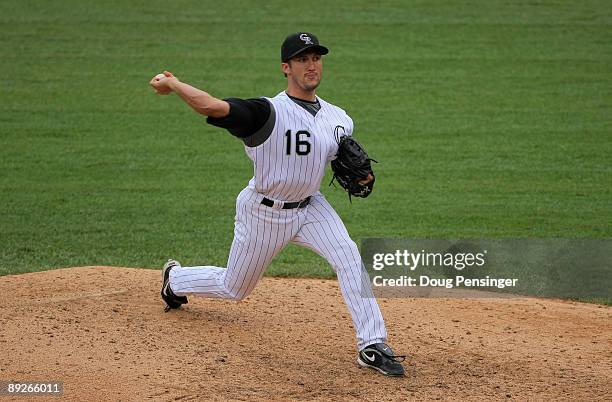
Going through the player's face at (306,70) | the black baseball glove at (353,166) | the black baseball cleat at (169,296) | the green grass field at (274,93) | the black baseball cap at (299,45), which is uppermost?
the green grass field at (274,93)

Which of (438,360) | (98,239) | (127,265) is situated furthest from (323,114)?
(98,239)

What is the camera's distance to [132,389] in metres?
5.11

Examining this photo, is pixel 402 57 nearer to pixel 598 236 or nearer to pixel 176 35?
pixel 176 35

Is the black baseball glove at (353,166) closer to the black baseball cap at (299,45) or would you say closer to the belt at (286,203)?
the belt at (286,203)

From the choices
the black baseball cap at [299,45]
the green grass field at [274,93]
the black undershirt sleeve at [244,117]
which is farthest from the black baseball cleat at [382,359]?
the green grass field at [274,93]

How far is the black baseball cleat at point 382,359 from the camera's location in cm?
551

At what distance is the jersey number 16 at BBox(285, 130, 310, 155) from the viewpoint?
5.56 metres

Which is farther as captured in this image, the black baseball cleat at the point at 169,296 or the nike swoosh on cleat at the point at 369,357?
the black baseball cleat at the point at 169,296

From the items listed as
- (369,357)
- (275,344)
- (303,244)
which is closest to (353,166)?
(303,244)

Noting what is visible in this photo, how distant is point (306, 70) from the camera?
566cm

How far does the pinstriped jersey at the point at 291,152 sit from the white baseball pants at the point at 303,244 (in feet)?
0.46

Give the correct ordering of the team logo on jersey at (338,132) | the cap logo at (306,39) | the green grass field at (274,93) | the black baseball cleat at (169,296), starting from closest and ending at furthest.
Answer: the cap logo at (306,39), the team logo on jersey at (338,132), the black baseball cleat at (169,296), the green grass field at (274,93)

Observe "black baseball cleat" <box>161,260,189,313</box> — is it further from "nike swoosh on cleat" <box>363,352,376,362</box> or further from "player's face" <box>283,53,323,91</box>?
"player's face" <box>283,53,323,91</box>

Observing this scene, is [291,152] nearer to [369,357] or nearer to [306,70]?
[306,70]
